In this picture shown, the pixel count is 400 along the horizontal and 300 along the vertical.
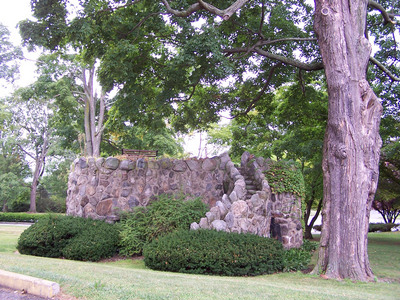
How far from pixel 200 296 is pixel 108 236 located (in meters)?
6.30

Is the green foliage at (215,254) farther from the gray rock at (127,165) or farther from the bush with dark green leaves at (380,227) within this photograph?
the bush with dark green leaves at (380,227)

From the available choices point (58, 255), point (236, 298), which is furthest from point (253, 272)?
point (58, 255)

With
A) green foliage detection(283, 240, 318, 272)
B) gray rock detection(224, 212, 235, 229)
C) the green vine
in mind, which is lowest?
green foliage detection(283, 240, 318, 272)

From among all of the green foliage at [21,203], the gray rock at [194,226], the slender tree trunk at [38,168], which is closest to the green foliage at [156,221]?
the gray rock at [194,226]

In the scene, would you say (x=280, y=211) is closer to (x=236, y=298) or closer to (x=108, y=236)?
(x=108, y=236)

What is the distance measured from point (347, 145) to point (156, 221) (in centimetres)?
553

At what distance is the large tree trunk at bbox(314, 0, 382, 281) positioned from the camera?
8094 millimetres

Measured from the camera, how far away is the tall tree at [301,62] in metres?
8.25

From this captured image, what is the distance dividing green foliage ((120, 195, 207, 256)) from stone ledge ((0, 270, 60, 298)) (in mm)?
5276

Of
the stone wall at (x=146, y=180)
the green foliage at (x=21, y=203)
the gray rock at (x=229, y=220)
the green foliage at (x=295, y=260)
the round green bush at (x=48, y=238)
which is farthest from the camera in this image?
the green foliage at (x=21, y=203)

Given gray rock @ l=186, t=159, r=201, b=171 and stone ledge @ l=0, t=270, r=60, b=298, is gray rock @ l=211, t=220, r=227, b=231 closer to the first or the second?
gray rock @ l=186, t=159, r=201, b=171

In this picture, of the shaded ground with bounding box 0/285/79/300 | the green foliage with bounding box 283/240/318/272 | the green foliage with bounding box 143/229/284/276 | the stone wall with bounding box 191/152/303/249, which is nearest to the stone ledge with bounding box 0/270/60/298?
the shaded ground with bounding box 0/285/79/300

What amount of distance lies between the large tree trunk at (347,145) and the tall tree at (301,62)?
0.07 feet

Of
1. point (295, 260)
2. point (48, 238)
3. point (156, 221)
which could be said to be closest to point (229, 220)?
point (295, 260)
